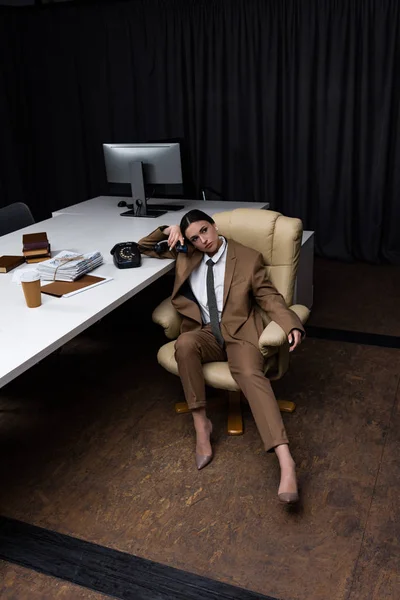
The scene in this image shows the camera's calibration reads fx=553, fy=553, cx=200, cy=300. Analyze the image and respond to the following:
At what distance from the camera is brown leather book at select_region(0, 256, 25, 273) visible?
8.54 ft

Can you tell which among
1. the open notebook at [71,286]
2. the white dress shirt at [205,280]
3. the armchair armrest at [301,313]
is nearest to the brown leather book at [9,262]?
the open notebook at [71,286]

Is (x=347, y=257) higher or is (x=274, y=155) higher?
(x=274, y=155)

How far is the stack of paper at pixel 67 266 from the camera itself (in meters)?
2.45

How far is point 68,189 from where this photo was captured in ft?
19.0

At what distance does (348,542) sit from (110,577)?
2.76ft

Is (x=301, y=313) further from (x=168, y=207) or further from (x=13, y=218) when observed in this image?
(x=13, y=218)

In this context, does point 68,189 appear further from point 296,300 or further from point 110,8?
point 296,300

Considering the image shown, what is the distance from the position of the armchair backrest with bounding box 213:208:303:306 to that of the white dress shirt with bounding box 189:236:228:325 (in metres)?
0.11

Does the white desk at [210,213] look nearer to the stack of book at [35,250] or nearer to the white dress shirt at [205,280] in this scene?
the stack of book at [35,250]

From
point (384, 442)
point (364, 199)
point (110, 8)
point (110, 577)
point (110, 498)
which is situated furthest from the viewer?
point (110, 8)

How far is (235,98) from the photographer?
481 centimetres

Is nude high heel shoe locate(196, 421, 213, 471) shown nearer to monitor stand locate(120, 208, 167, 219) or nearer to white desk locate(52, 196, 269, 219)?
white desk locate(52, 196, 269, 219)

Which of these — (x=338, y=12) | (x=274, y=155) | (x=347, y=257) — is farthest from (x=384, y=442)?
(x=338, y=12)

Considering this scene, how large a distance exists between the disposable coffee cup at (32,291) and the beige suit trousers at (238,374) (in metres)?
0.62
